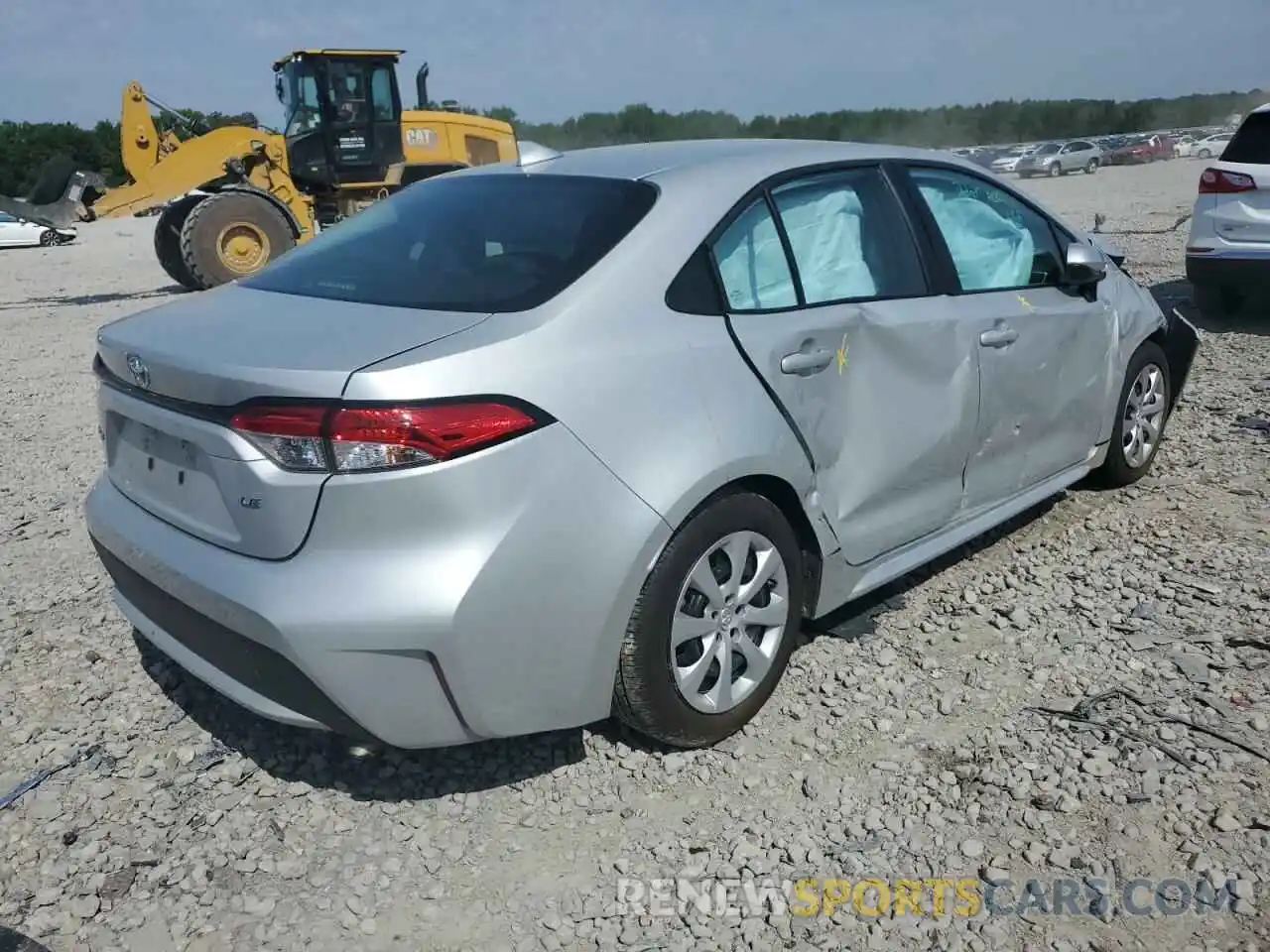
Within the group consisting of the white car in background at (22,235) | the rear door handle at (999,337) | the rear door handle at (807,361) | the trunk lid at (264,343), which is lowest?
the white car in background at (22,235)

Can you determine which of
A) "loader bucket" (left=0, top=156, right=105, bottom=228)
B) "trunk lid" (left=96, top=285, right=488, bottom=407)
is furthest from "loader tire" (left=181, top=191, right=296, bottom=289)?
"trunk lid" (left=96, top=285, right=488, bottom=407)

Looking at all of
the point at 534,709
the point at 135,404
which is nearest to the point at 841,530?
the point at 534,709

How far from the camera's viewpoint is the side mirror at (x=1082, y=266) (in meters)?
4.04

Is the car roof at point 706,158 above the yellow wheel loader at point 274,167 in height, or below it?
above

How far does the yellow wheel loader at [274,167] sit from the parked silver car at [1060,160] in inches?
1143

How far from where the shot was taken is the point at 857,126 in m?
45.9

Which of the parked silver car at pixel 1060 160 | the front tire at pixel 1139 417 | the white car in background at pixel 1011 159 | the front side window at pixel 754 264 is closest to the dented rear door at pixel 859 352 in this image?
the front side window at pixel 754 264

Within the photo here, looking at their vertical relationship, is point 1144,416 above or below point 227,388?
below

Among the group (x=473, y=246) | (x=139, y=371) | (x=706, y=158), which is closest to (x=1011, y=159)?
(x=706, y=158)

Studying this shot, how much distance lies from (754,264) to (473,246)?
80cm

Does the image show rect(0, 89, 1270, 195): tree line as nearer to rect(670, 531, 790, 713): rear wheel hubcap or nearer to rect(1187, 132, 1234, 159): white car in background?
rect(1187, 132, 1234, 159): white car in background

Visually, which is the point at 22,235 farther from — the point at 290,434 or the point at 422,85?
the point at 290,434

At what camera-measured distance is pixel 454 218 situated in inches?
→ 125

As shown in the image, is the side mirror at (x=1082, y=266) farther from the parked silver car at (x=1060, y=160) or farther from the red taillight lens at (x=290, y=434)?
the parked silver car at (x=1060, y=160)
